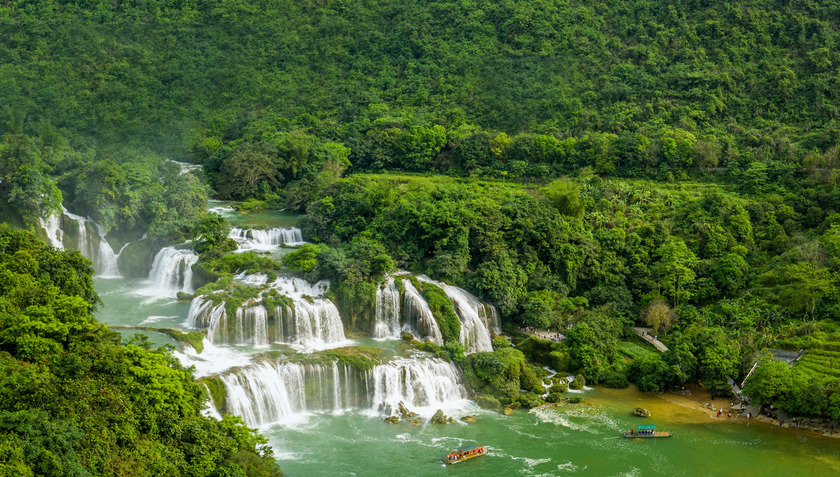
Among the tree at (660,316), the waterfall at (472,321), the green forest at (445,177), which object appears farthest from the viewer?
the tree at (660,316)

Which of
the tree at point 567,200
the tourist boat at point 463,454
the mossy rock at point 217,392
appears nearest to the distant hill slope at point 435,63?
the tree at point 567,200

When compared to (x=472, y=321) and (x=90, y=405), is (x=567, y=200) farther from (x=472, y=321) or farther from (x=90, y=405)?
(x=90, y=405)

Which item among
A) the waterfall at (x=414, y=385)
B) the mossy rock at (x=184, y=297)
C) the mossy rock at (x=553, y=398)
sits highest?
the mossy rock at (x=184, y=297)

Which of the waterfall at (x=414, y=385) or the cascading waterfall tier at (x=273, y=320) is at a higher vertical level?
the cascading waterfall tier at (x=273, y=320)

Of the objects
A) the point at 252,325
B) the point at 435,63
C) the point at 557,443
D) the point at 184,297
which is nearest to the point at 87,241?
the point at 184,297

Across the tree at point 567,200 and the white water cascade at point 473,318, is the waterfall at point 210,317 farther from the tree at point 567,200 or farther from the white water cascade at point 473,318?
the tree at point 567,200

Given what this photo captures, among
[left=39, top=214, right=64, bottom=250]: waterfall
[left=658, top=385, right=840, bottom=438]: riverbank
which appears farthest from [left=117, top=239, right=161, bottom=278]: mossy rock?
[left=658, top=385, right=840, bottom=438]: riverbank
